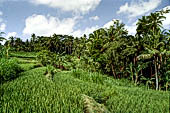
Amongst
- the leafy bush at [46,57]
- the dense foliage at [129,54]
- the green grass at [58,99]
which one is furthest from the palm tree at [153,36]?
the leafy bush at [46,57]

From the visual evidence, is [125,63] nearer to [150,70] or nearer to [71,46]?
[150,70]

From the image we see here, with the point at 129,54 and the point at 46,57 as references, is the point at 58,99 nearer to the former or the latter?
the point at 129,54

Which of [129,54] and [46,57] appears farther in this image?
[46,57]

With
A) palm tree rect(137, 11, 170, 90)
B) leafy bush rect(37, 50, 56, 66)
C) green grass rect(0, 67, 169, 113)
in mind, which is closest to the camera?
green grass rect(0, 67, 169, 113)

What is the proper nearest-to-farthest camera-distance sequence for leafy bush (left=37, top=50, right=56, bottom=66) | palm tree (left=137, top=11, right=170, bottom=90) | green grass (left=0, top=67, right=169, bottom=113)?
green grass (left=0, top=67, right=169, bottom=113), palm tree (left=137, top=11, right=170, bottom=90), leafy bush (left=37, top=50, right=56, bottom=66)

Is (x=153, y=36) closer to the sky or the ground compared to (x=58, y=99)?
closer to the sky

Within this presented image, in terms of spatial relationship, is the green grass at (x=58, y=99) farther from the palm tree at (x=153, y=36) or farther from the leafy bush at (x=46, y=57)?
the leafy bush at (x=46, y=57)

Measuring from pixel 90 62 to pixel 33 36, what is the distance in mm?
44772

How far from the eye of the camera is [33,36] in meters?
61.2

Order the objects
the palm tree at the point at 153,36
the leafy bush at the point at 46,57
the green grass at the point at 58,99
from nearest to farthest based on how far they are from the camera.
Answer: the green grass at the point at 58,99
the palm tree at the point at 153,36
the leafy bush at the point at 46,57

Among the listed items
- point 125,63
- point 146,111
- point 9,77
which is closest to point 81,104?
point 146,111

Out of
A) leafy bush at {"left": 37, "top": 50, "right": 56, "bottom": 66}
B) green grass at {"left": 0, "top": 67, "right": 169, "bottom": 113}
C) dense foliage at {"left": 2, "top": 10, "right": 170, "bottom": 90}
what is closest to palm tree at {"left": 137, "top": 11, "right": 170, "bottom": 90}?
dense foliage at {"left": 2, "top": 10, "right": 170, "bottom": 90}

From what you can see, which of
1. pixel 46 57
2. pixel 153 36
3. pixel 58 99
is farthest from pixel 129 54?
pixel 58 99

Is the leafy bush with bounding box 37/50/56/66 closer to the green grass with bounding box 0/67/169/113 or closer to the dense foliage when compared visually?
Answer: the dense foliage
